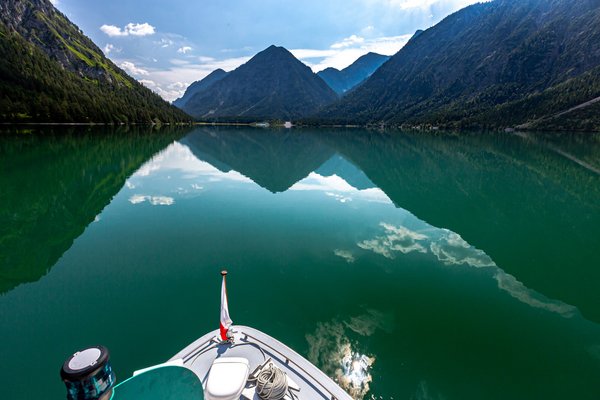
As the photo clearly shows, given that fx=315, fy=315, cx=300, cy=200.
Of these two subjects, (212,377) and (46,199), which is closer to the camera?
(212,377)

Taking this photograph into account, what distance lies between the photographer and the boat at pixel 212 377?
7.49m

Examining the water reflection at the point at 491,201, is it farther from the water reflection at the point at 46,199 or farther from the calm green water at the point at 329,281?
the water reflection at the point at 46,199

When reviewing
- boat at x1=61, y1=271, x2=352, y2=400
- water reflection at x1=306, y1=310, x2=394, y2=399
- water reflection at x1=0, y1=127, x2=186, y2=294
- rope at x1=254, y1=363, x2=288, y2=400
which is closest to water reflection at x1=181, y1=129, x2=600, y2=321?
water reflection at x1=306, y1=310, x2=394, y2=399

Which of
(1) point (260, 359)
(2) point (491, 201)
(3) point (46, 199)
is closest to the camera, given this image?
(1) point (260, 359)

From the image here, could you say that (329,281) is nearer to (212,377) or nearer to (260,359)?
(260,359)

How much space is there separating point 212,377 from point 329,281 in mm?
10989

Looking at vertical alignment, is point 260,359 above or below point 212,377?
below

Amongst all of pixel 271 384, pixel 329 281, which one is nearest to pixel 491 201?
pixel 329 281

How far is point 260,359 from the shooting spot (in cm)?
1067

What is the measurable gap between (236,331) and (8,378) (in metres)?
8.40

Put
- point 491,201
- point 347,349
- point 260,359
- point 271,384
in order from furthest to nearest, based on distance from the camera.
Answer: point 491,201 → point 347,349 → point 260,359 → point 271,384

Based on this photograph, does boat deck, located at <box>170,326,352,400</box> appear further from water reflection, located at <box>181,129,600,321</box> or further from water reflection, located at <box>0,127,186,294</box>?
water reflection, located at <box>0,127,186,294</box>

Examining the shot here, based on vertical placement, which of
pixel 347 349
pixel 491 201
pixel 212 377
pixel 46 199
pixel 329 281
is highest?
pixel 212 377

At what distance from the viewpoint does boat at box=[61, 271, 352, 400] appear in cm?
749
